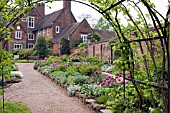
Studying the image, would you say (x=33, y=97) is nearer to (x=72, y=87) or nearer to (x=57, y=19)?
(x=72, y=87)

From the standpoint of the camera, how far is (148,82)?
2.90m

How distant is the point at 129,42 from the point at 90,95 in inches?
135

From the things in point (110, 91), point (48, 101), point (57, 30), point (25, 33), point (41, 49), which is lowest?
point (48, 101)

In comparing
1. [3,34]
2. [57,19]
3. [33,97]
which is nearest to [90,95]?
[33,97]

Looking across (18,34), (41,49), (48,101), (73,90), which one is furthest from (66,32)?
(48,101)

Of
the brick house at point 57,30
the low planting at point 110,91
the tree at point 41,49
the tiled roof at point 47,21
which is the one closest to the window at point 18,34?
the brick house at point 57,30

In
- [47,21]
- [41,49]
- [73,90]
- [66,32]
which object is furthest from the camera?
[47,21]

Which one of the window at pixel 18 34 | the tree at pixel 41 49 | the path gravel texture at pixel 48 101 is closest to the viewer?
the path gravel texture at pixel 48 101

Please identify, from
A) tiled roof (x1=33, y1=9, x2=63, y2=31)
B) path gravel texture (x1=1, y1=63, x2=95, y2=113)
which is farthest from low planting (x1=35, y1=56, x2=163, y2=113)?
tiled roof (x1=33, y1=9, x2=63, y2=31)

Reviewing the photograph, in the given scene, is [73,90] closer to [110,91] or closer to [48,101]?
[48,101]

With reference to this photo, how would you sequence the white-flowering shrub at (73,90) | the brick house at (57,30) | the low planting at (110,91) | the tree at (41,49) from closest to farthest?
1. the low planting at (110,91)
2. the white-flowering shrub at (73,90)
3. the tree at (41,49)
4. the brick house at (57,30)

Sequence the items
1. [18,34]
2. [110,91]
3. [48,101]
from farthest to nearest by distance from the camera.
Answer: [18,34] < [48,101] < [110,91]

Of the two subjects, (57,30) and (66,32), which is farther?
(57,30)

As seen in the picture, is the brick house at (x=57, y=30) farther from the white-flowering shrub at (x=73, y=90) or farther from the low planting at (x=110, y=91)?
the white-flowering shrub at (x=73, y=90)
